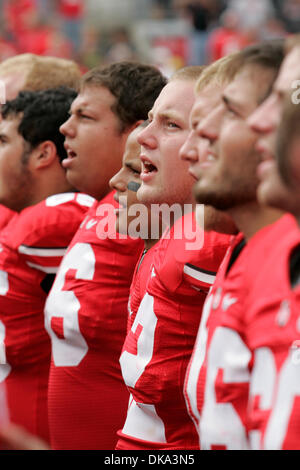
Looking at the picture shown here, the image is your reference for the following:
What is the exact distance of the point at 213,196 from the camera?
186 cm

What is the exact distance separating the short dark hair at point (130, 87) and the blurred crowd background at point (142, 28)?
6.01m

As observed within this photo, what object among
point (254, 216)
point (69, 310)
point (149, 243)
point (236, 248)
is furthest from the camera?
point (69, 310)

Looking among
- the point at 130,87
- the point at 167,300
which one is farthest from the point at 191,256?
the point at 130,87

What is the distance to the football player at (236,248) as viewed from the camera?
1772mm

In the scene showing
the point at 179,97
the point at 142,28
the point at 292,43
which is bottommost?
the point at 142,28

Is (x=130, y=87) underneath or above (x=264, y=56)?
underneath

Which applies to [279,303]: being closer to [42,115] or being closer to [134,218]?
[134,218]

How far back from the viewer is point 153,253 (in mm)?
2684

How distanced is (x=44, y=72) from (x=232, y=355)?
268cm

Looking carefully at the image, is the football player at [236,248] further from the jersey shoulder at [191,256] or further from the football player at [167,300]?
the football player at [167,300]

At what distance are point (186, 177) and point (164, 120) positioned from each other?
19 centimetres

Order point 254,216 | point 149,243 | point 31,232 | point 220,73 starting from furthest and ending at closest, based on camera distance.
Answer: point 31,232, point 149,243, point 220,73, point 254,216

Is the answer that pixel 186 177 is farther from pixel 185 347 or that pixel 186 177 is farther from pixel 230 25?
pixel 230 25

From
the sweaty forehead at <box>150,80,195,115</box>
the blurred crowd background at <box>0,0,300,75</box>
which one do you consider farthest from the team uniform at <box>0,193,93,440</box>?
the blurred crowd background at <box>0,0,300,75</box>
